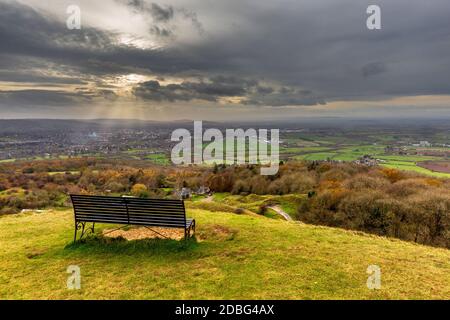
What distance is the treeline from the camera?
2028 centimetres

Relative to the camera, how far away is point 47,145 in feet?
383

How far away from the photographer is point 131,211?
7.59 metres

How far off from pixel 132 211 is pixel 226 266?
313cm

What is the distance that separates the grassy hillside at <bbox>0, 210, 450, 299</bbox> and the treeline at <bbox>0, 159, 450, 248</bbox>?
13.5m

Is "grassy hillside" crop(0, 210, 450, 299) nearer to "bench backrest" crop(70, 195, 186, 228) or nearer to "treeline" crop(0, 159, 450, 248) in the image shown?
"bench backrest" crop(70, 195, 186, 228)

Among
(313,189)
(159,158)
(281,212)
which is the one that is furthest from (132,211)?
(159,158)

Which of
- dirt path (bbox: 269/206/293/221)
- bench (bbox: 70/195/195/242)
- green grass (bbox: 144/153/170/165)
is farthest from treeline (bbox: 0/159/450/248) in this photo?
bench (bbox: 70/195/195/242)

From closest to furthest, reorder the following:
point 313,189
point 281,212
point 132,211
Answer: point 132,211, point 281,212, point 313,189

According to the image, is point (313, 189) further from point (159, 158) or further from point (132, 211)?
point (159, 158)

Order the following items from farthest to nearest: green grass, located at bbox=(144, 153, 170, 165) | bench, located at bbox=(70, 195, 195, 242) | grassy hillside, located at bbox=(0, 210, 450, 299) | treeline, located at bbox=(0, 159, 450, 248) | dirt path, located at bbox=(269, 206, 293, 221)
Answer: green grass, located at bbox=(144, 153, 170, 165)
dirt path, located at bbox=(269, 206, 293, 221)
treeline, located at bbox=(0, 159, 450, 248)
bench, located at bbox=(70, 195, 195, 242)
grassy hillside, located at bbox=(0, 210, 450, 299)

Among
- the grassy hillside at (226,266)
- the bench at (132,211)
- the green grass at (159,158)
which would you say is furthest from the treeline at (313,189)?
the bench at (132,211)
